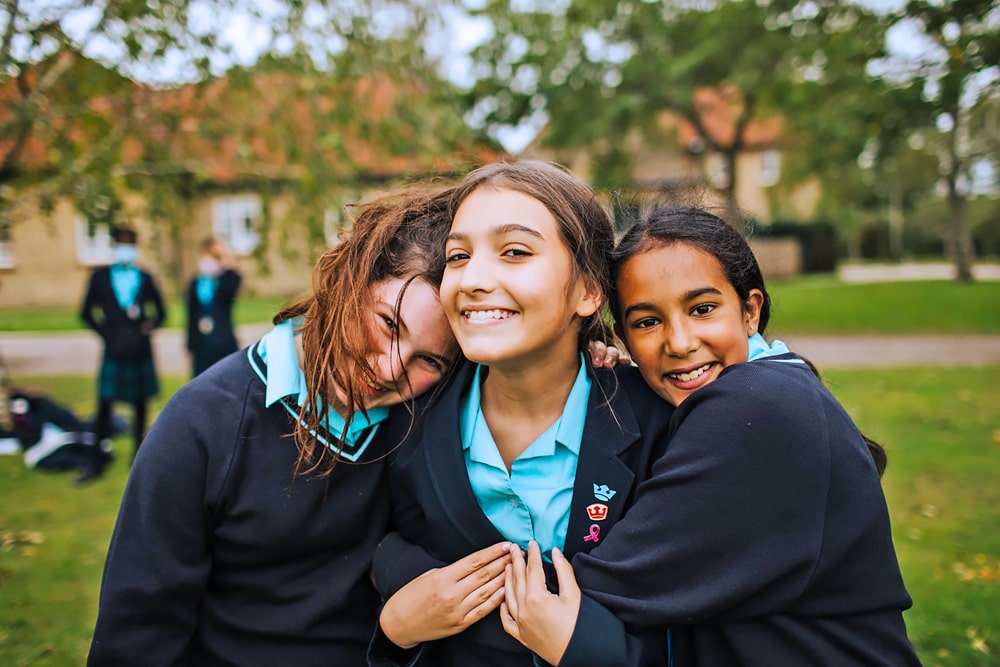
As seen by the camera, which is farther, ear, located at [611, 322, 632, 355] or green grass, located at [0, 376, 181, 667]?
green grass, located at [0, 376, 181, 667]

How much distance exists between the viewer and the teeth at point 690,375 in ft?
6.54

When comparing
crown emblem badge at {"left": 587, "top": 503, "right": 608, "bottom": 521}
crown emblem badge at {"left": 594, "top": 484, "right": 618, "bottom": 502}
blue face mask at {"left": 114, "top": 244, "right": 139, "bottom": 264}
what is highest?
blue face mask at {"left": 114, "top": 244, "right": 139, "bottom": 264}

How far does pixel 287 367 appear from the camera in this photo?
204cm

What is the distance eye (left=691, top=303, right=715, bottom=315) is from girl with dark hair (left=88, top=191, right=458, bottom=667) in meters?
0.66

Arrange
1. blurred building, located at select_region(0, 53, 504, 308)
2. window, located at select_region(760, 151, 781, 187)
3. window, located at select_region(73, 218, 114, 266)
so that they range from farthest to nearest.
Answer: window, located at select_region(760, 151, 781, 187) → window, located at select_region(73, 218, 114, 266) → blurred building, located at select_region(0, 53, 504, 308)

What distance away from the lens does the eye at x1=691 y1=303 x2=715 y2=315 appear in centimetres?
200

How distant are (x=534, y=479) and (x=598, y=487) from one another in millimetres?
188

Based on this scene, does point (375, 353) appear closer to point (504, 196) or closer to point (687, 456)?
point (504, 196)

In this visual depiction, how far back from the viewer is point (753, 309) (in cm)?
215

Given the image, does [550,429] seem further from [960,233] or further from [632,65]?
[960,233]

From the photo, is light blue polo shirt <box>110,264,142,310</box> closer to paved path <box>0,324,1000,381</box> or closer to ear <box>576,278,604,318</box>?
paved path <box>0,324,1000,381</box>

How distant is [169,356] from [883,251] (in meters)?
50.3

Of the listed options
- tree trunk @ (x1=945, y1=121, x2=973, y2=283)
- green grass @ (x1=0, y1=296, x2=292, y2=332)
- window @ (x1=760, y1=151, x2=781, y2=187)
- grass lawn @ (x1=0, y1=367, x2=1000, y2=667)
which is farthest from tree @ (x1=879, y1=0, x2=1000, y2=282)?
window @ (x1=760, y1=151, x2=781, y2=187)

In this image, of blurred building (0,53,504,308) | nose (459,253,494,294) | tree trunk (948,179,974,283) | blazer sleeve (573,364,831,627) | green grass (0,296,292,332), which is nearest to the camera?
blazer sleeve (573,364,831,627)
